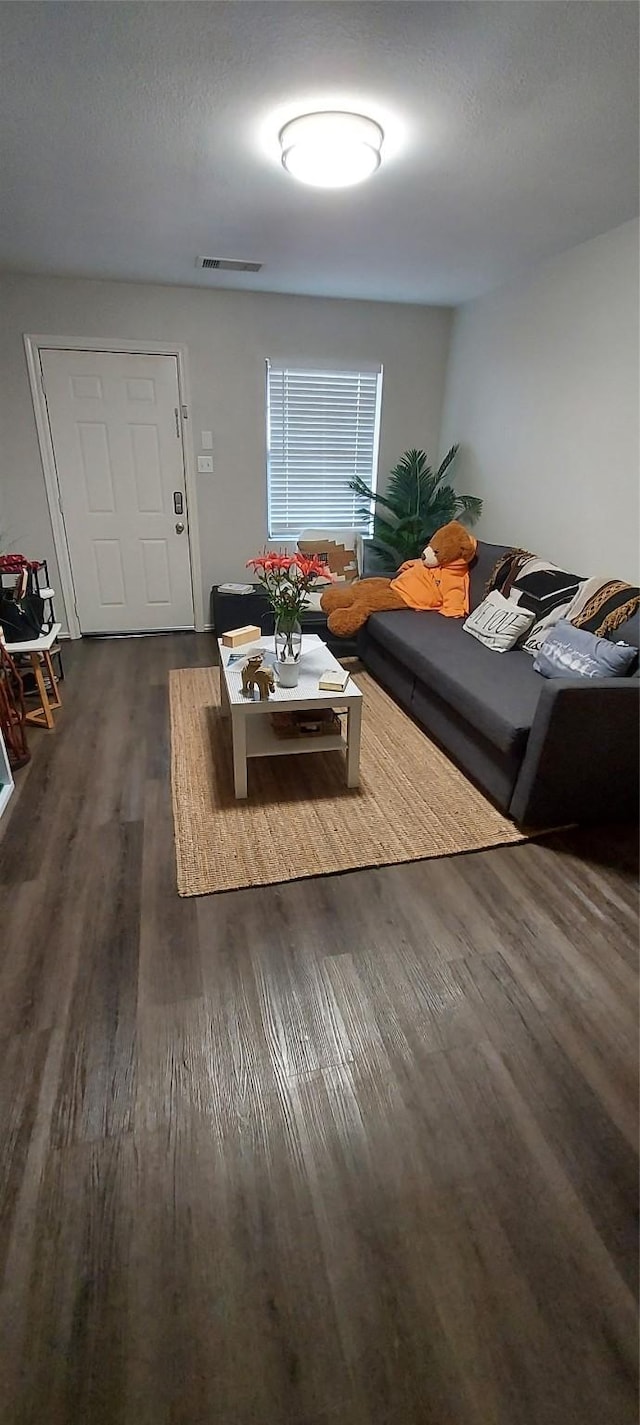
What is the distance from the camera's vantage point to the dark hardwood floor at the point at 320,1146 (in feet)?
3.10

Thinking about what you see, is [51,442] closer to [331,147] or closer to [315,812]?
[331,147]

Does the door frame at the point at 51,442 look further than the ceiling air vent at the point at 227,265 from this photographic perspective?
Yes

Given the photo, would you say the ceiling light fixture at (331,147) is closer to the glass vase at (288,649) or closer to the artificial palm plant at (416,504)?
the glass vase at (288,649)

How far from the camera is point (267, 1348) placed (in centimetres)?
96

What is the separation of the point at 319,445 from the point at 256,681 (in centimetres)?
282

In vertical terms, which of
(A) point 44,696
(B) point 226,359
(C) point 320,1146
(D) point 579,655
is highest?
(B) point 226,359

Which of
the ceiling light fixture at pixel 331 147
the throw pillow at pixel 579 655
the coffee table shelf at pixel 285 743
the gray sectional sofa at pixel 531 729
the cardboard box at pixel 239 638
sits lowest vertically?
the coffee table shelf at pixel 285 743

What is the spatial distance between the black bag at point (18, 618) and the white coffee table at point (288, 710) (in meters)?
1.01

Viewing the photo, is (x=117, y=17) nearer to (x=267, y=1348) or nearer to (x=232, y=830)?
(x=232, y=830)

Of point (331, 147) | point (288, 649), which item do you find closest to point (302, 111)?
point (331, 147)

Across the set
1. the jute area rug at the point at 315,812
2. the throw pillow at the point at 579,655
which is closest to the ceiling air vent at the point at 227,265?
the jute area rug at the point at 315,812

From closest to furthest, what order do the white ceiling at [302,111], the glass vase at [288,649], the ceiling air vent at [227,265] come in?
the white ceiling at [302,111]
the glass vase at [288,649]
the ceiling air vent at [227,265]

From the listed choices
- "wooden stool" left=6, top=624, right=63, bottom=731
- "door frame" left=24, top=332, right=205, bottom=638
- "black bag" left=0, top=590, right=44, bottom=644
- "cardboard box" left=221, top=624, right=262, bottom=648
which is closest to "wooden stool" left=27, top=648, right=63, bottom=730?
"wooden stool" left=6, top=624, right=63, bottom=731

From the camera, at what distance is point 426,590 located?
3723 millimetres
